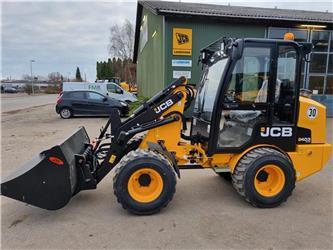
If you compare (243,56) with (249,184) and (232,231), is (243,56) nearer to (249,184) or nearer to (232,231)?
(249,184)

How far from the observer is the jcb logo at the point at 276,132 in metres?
4.14

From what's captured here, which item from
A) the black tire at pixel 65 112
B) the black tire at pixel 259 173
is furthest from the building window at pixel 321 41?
the black tire at pixel 65 112

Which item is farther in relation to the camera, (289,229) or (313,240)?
(289,229)

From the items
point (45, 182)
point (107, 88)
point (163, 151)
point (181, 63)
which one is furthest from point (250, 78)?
point (107, 88)

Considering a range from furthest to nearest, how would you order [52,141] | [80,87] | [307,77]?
1. [80,87]
2. [307,77]
3. [52,141]

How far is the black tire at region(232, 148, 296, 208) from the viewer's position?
3930mm

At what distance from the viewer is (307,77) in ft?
46.6

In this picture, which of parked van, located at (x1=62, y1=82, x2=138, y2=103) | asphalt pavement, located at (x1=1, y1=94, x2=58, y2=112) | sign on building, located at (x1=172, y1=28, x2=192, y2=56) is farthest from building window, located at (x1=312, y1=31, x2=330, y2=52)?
asphalt pavement, located at (x1=1, y1=94, x2=58, y2=112)

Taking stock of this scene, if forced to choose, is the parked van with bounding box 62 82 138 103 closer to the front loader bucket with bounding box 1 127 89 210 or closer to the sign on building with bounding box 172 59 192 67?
the sign on building with bounding box 172 59 192 67

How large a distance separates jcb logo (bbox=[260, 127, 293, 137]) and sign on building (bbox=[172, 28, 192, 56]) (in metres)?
8.87

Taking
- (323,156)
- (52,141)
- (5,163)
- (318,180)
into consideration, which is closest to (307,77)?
(318,180)

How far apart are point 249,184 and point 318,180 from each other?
2.14 meters

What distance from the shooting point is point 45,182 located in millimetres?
3484

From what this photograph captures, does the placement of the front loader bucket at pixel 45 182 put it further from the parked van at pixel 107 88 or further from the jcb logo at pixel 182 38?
the parked van at pixel 107 88
